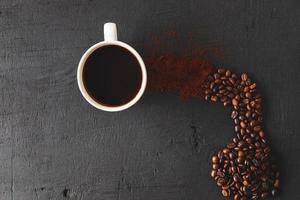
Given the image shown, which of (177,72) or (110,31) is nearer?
(110,31)

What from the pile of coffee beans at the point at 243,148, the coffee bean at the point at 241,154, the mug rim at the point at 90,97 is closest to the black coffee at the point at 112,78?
the mug rim at the point at 90,97

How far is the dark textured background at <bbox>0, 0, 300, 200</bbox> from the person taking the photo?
1497 mm

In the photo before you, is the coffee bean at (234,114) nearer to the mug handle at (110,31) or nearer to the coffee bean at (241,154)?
the coffee bean at (241,154)

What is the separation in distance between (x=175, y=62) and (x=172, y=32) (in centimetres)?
8

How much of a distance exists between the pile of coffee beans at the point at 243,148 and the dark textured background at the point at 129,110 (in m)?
0.03

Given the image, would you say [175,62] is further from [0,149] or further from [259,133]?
[0,149]

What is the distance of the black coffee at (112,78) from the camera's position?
1410 millimetres

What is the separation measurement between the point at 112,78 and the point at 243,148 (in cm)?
38

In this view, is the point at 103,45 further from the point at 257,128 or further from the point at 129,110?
the point at 257,128

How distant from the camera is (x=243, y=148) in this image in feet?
4.86

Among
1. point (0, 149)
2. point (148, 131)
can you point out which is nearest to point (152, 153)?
point (148, 131)

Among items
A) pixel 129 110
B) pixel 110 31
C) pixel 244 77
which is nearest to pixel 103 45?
pixel 110 31

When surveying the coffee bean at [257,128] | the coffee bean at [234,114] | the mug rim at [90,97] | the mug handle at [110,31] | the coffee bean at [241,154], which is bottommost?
the coffee bean at [241,154]

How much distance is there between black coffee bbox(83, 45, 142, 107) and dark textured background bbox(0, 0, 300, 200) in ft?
0.30
